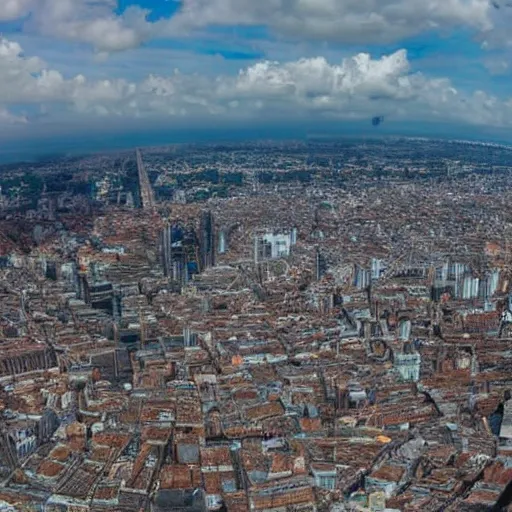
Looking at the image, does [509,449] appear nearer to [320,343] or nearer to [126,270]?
[320,343]

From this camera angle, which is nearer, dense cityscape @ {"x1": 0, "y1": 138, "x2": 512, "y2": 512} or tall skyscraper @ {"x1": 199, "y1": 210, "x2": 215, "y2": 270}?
dense cityscape @ {"x1": 0, "y1": 138, "x2": 512, "y2": 512}

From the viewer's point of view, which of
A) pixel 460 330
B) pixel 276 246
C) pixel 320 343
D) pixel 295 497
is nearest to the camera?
pixel 295 497

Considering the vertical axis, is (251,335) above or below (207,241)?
below

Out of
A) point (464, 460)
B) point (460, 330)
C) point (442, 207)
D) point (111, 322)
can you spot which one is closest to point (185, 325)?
point (111, 322)

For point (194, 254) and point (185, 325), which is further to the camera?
point (194, 254)

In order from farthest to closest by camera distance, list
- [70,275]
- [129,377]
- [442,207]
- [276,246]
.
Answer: [442,207]
[276,246]
[70,275]
[129,377]

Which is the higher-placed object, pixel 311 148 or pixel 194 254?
pixel 311 148

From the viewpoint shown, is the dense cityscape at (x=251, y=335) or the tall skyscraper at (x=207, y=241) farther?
the tall skyscraper at (x=207, y=241)

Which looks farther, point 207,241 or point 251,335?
point 207,241
